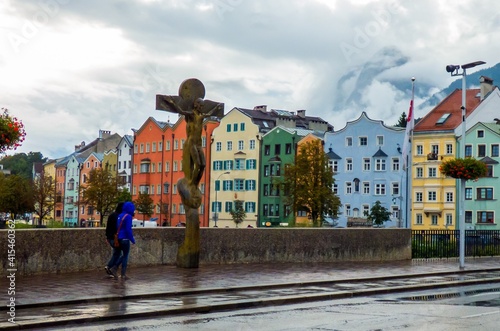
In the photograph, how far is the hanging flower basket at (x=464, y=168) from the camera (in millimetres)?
27469

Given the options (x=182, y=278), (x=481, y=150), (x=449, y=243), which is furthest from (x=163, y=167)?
(x=182, y=278)

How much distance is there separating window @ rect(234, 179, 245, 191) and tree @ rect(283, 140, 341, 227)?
21295 mm

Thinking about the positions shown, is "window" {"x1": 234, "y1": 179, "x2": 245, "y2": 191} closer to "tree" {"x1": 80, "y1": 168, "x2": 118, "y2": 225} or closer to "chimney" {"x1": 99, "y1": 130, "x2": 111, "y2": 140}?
"tree" {"x1": 80, "y1": 168, "x2": 118, "y2": 225}

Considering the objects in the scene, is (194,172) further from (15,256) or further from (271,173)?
(271,173)

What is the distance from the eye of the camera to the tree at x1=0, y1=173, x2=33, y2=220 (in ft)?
278

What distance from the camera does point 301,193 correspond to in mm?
87312

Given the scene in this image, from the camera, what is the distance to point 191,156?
21594 mm

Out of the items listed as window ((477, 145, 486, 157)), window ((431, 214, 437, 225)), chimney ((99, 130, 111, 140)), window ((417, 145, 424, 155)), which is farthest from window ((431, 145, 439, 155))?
chimney ((99, 130, 111, 140))

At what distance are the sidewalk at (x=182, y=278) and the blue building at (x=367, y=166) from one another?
6856 cm

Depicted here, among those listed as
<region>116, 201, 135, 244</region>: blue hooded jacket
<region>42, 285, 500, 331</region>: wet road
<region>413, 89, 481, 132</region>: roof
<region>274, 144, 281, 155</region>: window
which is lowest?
<region>42, 285, 500, 331</region>: wet road

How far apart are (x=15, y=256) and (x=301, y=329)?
8.94 meters

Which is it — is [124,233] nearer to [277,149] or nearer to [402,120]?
[277,149]

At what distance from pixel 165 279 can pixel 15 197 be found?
73.7 m

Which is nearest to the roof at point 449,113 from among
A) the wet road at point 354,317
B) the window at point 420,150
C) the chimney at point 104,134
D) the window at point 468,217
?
the window at point 420,150
